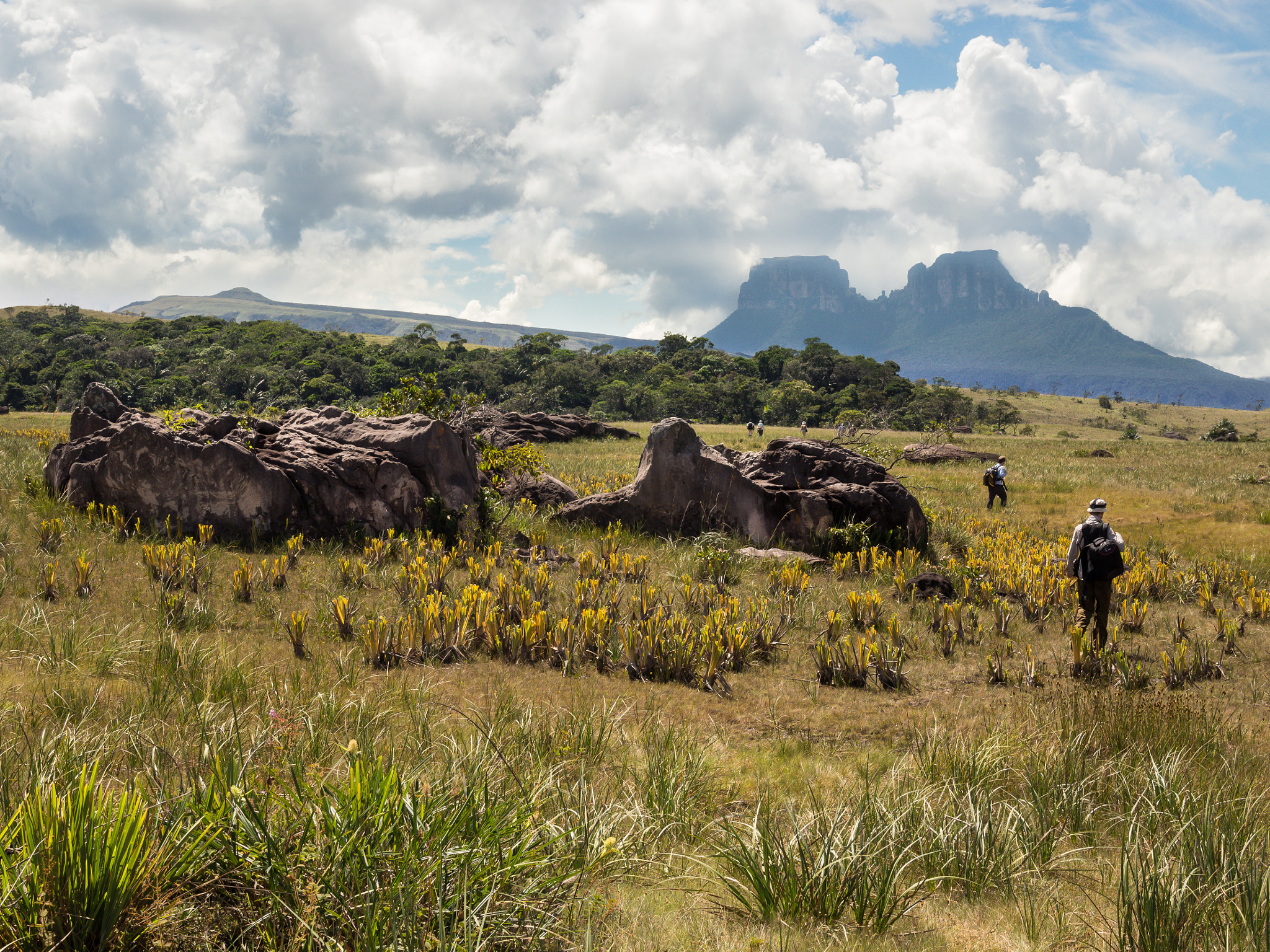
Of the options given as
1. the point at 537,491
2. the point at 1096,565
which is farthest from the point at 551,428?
the point at 1096,565

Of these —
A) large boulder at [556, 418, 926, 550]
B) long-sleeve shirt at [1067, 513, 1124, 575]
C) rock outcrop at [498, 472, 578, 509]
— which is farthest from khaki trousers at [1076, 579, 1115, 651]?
rock outcrop at [498, 472, 578, 509]

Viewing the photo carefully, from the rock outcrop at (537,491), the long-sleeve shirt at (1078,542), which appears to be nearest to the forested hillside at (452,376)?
the rock outcrop at (537,491)

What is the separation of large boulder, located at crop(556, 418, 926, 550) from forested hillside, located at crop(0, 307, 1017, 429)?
50813 mm

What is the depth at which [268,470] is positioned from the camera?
36.0 feet

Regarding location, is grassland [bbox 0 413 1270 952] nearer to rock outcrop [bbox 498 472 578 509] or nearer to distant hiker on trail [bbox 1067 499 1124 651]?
distant hiker on trail [bbox 1067 499 1124 651]

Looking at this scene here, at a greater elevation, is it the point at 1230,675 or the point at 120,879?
the point at 120,879

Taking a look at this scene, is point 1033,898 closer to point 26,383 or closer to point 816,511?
point 816,511

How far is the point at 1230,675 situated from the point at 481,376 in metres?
85.3

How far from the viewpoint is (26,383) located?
72438 millimetres

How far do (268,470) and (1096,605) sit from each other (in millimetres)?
11572

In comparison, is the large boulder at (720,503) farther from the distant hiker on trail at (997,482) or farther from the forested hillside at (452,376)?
the forested hillside at (452,376)

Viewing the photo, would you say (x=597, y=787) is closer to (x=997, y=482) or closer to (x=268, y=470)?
(x=268, y=470)

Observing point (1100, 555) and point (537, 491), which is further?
point (537, 491)

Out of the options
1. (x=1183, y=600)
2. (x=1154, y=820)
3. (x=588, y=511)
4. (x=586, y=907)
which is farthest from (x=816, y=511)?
(x=586, y=907)
